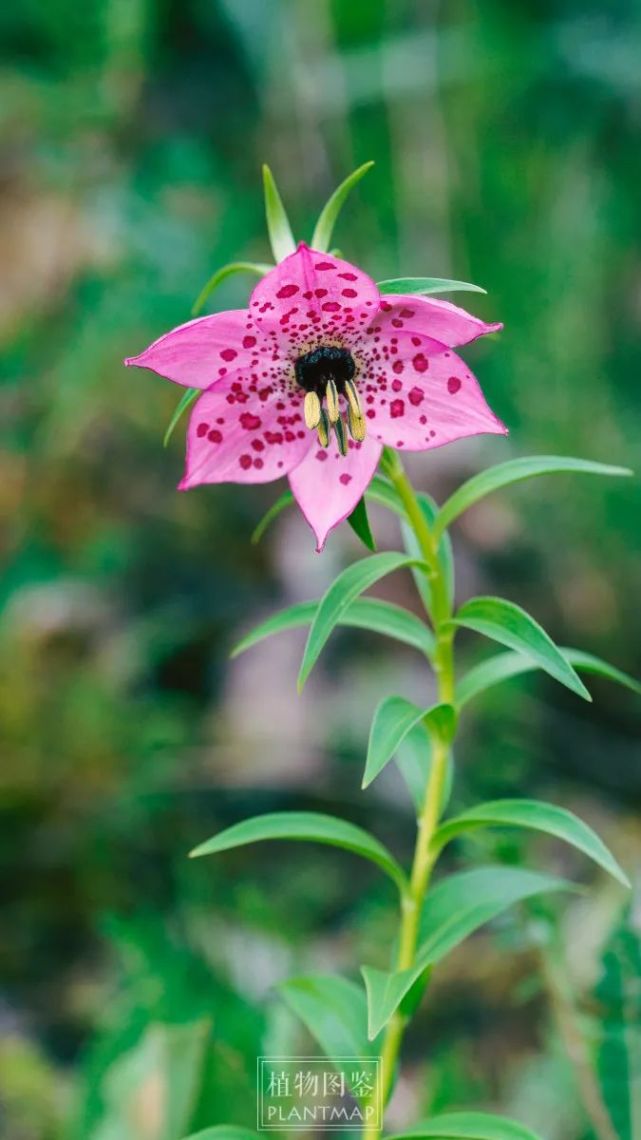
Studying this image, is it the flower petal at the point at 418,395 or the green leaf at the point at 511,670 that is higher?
the flower petal at the point at 418,395

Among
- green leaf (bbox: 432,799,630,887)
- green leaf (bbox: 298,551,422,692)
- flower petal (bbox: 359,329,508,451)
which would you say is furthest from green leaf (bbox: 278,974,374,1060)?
flower petal (bbox: 359,329,508,451)

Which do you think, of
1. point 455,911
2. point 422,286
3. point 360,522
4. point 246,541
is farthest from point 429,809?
point 246,541

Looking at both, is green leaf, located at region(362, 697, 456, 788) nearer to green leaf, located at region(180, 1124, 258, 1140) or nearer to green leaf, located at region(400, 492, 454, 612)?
green leaf, located at region(400, 492, 454, 612)

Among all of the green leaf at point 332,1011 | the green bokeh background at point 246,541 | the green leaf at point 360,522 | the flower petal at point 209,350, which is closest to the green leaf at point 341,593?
the green leaf at point 360,522

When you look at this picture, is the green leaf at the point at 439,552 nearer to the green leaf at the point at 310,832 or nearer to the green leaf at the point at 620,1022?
the green leaf at the point at 310,832

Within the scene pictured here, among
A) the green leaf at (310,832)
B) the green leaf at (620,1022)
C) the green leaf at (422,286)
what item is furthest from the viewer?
the green leaf at (620,1022)

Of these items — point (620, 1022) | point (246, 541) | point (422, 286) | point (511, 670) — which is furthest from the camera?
point (246, 541)

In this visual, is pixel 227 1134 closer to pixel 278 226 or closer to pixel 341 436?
pixel 341 436

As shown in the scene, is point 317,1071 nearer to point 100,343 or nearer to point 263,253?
point 100,343
